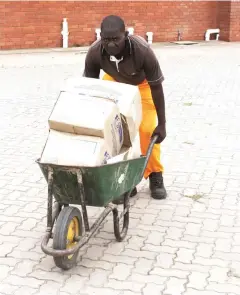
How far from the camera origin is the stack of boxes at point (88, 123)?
354 centimetres

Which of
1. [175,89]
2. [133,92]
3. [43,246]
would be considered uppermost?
[133,92]

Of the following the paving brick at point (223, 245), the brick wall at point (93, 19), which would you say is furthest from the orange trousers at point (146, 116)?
the brick wall at point (93, 19)

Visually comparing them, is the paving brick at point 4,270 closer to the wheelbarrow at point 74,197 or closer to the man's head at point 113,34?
the wheelbarrow at point 74,197

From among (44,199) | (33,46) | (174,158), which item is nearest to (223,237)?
(44,199)

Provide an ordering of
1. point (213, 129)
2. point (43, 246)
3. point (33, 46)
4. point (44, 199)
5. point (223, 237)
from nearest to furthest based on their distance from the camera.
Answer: point (43, 246) < point (223, 237) < point (44, 199) < point (213, 129) < point (33, 46)

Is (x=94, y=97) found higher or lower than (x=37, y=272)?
higher

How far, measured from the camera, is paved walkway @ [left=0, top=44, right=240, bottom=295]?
3547mm

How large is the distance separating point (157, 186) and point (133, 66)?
1.21 meters

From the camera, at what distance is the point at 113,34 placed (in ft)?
12.9

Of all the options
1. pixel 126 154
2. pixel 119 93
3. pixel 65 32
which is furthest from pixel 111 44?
pixel 65 32

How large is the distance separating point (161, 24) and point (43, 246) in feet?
44.0

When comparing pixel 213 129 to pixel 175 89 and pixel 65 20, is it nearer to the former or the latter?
pixel 175 89

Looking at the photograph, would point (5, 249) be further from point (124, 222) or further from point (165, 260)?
point (165, 260)

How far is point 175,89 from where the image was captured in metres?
10.2
